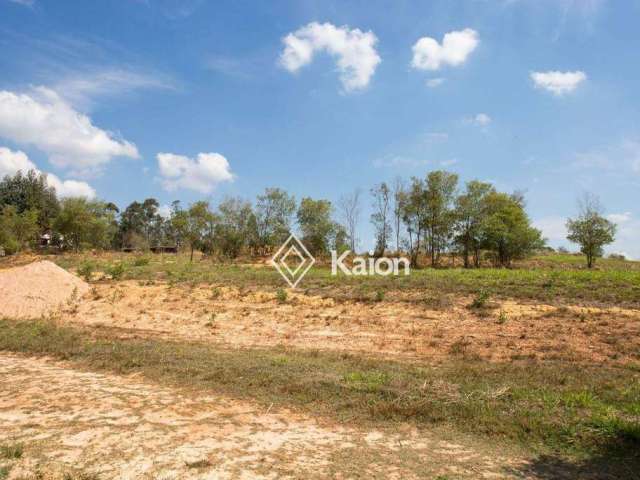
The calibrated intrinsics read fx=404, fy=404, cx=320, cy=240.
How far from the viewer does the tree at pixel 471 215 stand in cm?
3753

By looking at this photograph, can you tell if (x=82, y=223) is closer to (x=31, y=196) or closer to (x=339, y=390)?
(x=31, y=196)

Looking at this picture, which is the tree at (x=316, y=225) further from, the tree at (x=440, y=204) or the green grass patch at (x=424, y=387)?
the green grass patch at (x=424, y=387)

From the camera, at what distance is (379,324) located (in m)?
11.2

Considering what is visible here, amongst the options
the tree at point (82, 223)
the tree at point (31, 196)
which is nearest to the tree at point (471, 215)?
the tree at point (82, 223)

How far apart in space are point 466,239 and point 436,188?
5.59 m

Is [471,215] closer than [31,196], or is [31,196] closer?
[471,215]

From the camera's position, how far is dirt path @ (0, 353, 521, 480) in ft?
12.3

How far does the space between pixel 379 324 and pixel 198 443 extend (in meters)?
7.54

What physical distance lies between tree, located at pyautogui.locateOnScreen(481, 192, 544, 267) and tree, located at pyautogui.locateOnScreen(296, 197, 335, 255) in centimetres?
1608

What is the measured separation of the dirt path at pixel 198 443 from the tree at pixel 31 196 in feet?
207

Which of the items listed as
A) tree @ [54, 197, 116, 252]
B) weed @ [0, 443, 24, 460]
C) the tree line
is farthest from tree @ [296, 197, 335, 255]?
weed @ [0, 443, 24, 460]

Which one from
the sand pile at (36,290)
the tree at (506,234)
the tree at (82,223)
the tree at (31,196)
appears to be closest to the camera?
the sand pile at (36,290)

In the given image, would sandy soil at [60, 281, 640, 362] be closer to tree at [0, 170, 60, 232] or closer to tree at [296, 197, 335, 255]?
tree at [296, 197, 335, 255]

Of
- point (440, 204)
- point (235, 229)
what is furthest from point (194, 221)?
point (440, 204)
